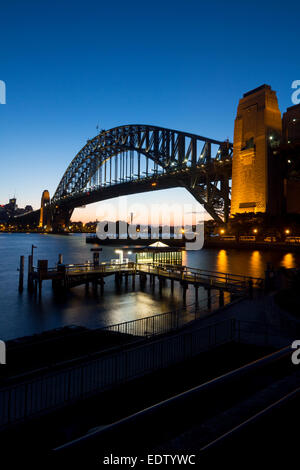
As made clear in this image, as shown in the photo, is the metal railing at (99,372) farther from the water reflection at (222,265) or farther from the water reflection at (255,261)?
the water reflection at (222,265)

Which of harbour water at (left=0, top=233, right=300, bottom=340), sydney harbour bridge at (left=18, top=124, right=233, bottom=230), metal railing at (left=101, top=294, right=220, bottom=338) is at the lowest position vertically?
harbour water at (left=0, top=233, right=300, bottom=340)

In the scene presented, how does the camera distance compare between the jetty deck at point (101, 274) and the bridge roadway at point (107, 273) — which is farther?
the jetty deck at point (101, 274)

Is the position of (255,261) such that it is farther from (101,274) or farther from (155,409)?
(155,409)

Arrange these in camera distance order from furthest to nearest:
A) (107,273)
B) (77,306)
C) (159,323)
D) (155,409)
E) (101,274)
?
1. (107,273)
2. (101,274)
3. (77,306)
4. (159,323)
5. (155,409)

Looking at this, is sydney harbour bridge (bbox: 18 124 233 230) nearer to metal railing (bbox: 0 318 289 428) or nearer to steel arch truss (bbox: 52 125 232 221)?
steel arch truss (bbox: 52 125 232 221)

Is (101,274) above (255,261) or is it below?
above

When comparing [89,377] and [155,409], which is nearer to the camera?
[155,409]

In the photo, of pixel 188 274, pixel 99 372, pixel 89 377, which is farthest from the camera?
pixel 188 274

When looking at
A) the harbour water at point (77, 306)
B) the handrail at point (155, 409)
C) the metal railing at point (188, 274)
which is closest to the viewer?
the handrail at point (155, 409)

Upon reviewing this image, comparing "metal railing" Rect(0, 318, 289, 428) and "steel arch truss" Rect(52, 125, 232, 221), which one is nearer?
"metal railing" Rect(0, 318, 289, 428)

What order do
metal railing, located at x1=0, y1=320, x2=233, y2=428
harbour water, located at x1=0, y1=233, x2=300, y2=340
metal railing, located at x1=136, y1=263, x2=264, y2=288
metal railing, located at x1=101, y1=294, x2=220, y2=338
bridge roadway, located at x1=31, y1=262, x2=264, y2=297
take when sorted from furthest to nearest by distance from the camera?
1. bridge roadway, located at x1=31, y1=262, x2=264, y2=297
2. metal railing, located at x1=136, y1=263, x2=264, y2=288
3. harbour water, located at x1=0, y1=233, x2=300, y2=340
4. metal railing, located at x1=101, y1=294, x2=220, y2=338
5. metal railing, located at x1=0, y1=320, x2=233, y2=428

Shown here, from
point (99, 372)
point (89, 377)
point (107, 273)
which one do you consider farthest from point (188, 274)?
point (89, 377)

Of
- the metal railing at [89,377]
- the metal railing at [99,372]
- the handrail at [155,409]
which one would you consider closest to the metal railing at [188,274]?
the metal railing at [99,372]

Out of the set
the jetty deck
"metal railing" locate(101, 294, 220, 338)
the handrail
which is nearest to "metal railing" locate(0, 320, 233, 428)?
"metal railing" locate(101, 294, 220, 338)
